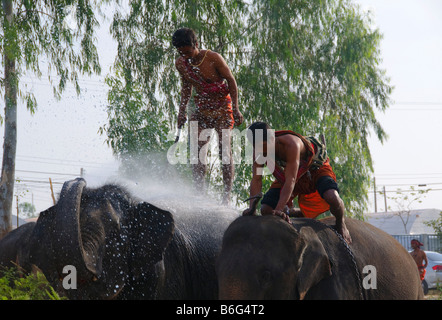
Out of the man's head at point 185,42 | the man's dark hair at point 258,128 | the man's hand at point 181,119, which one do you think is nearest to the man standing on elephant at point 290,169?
the man's dark hair at point 258,128

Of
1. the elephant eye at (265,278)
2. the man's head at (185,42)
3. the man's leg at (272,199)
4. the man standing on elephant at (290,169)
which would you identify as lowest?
the elephant eye at (265,278)

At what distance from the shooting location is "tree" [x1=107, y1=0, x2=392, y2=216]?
16.4 meters

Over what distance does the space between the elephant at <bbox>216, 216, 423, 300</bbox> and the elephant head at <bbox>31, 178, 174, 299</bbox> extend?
2.35ft

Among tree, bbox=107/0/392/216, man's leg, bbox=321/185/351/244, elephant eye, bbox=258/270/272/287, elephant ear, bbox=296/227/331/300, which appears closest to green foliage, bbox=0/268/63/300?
elephant eye, bbox=258/270/272/287

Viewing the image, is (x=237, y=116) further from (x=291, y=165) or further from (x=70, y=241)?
(x=70, y=241)

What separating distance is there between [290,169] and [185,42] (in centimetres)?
238

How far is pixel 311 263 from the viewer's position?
4.08 meters

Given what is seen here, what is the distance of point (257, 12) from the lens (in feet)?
58.3

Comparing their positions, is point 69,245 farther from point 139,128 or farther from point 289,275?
point 139,128

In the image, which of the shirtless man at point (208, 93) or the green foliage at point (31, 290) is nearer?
the green foliage at point (31, 290)

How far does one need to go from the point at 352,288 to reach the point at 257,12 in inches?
563

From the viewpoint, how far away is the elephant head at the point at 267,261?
366 cm

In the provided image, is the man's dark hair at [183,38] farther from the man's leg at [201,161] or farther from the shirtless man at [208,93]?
the man's leg at [201,161]
